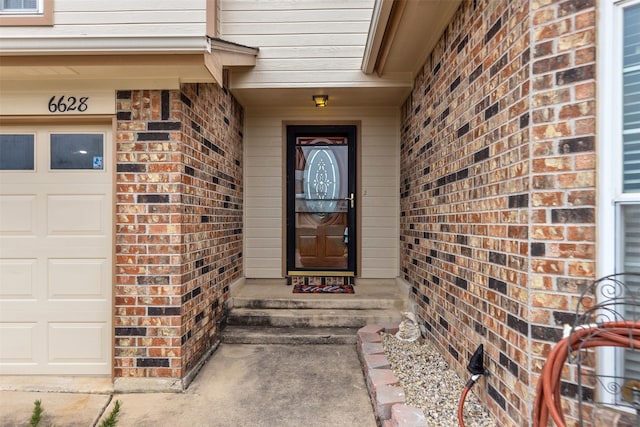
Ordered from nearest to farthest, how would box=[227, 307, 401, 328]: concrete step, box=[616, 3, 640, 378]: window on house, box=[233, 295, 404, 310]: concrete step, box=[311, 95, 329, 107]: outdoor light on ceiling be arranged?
box=[616, 3, 640, 378]: window on house, box=[227, 307, 401, 328]: concrete step, box=[233, 295, 404, 310]: concrete step, box=[311, 95, 329, 107]: outdoor light on ceiling

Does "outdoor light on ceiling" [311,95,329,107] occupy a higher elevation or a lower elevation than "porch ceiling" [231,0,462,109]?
lower

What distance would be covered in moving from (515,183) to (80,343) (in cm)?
328

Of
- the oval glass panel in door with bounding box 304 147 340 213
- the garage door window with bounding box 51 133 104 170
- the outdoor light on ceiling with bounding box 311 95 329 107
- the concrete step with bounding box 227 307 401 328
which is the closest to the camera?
the garage door window with bounding box 51 133 104 170

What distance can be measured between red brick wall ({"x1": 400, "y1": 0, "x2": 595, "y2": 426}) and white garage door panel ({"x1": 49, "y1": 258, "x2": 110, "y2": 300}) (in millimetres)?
2708

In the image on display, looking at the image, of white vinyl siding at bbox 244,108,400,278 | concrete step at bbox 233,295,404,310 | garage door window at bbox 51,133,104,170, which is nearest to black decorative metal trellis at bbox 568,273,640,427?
concrete step at bbox 233,295,404,310

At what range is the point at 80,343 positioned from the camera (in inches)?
108

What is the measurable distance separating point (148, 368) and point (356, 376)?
1.62 m

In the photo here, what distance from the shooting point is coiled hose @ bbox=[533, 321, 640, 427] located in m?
1.28

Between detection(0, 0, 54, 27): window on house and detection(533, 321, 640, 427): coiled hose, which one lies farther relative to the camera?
detection(0, 0, 54, 27): window on house

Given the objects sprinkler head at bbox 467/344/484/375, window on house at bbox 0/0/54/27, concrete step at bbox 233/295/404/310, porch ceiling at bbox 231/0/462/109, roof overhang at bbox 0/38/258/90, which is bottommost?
concrete step at bbox 233/295/404/310

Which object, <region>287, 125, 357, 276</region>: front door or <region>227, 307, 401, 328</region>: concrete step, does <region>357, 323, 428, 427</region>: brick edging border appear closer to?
<region>227, 307, 401, 328</region>: concrete step

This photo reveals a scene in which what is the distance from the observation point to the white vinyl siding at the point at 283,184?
445 centimetres

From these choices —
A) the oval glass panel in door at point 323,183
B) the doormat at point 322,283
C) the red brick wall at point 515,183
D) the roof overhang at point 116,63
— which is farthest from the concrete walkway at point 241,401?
the roof overhang at point 116,63

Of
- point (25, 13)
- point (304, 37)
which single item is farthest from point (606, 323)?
point (25, 13)
